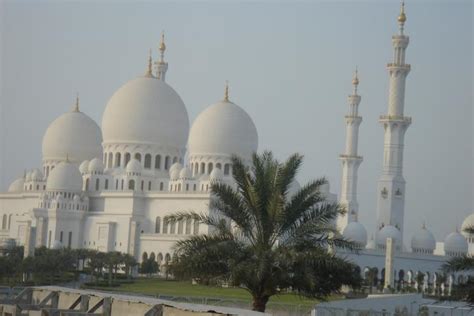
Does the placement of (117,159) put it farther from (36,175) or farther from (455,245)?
(455,245)

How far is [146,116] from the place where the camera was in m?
69.5

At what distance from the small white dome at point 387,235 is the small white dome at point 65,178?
2038 centimetres

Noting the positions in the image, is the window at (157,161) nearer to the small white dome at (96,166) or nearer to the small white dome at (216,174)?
the small white dome at (96,166)

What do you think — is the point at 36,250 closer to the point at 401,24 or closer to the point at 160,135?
the point at 160,135

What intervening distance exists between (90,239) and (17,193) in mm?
10102

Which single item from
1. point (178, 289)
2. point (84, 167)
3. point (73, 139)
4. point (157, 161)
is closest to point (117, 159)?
point (84, 167)

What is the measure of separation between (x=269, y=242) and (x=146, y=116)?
47.8 meters

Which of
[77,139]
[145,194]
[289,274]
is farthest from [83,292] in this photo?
[77,139]


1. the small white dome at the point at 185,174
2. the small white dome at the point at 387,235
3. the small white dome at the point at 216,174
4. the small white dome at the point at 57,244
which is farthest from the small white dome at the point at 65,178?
the small white dome at the point at 387,235

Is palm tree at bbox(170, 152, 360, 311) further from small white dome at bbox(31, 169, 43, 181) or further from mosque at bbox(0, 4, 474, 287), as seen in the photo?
small white dome at bbox(31, 169, 43, 181)

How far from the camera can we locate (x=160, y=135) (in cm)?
6962

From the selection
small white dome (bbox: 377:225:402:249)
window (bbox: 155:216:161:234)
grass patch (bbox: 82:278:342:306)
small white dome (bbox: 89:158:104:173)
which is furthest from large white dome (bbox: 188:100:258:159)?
grass patch (bbox: 82:278:342:306)

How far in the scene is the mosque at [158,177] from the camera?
2621 inches

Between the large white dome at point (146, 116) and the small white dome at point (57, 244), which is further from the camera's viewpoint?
the large white dome at point (146, 116)
